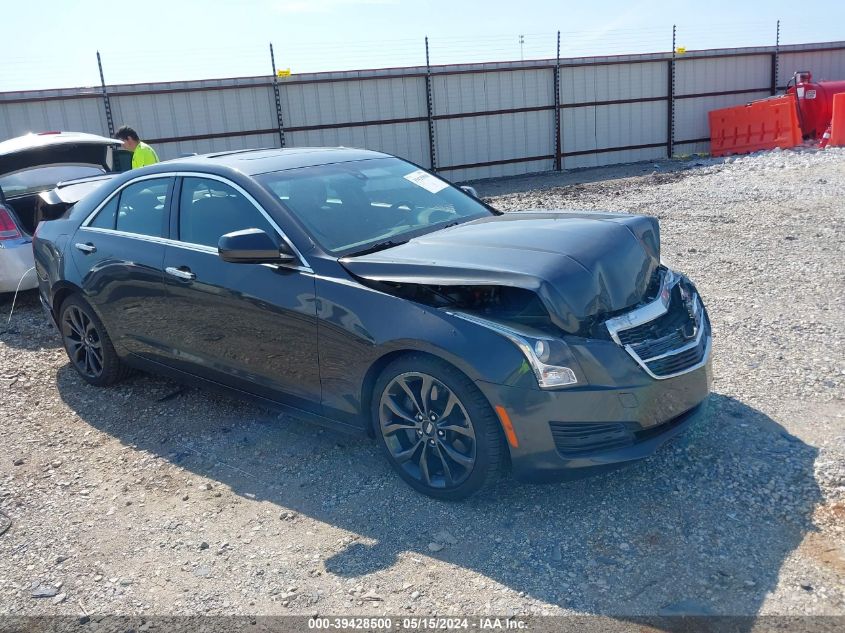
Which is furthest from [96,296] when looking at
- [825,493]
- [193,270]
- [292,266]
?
[825,493]

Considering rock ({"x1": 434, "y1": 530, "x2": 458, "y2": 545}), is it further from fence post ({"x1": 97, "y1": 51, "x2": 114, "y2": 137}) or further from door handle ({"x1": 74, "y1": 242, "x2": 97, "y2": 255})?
fence post ({"x1": 97, "y1": 51, "x2": 114, "y2": 137})

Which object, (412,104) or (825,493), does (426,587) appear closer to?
(825,493)

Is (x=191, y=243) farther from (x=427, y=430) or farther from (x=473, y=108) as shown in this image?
(x=473, y=108)

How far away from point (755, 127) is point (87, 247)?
18713 mm

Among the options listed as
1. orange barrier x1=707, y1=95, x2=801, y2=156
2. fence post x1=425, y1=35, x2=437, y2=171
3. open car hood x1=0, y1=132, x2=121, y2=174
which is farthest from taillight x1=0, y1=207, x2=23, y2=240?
orange barrier x1=707, y1=95, x2=801, y2=156

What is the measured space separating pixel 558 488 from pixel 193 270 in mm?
2434

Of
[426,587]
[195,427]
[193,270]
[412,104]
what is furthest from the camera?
[412,104]

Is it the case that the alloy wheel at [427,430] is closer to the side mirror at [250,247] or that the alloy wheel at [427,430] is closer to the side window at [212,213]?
the side mirror at [250,247]

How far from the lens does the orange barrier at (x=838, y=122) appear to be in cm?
1799

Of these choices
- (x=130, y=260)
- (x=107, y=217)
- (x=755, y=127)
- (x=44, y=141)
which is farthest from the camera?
(x=755, y=127)

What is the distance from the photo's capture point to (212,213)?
4656mm

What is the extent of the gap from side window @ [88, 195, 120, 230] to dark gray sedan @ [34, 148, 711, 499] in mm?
13

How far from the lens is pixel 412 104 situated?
61.6ft

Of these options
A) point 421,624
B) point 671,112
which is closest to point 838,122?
point 671,112
